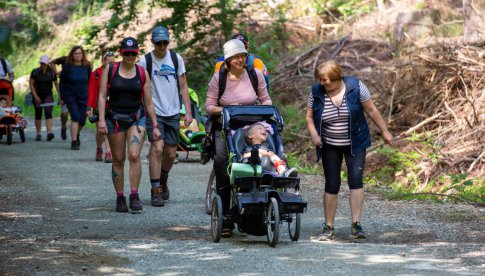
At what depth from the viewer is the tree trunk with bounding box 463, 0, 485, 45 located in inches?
661

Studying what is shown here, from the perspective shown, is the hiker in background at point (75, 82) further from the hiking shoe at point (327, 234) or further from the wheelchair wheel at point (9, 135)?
the hiking shoe at point (327, 234)

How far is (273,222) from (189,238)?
1.21m

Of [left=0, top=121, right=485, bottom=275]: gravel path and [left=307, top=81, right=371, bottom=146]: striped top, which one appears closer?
[left=0, top=121, right=485, bottom=275]: gravel path

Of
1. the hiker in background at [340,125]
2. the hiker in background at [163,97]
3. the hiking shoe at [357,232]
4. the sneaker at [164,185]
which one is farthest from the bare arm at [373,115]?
the sneaker at [164,185]

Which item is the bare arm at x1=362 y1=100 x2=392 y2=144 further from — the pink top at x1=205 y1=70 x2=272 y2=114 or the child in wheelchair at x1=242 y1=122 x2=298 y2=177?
the pink top at x1=205 y1=70 x2=272 y2=114

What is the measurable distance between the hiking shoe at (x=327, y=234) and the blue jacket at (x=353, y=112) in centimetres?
76

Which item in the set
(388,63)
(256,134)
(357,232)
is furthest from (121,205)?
(388,63)

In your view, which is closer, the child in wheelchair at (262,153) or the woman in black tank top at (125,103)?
the child in wheelchair at (262,153)

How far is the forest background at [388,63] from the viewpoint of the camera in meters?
14.2

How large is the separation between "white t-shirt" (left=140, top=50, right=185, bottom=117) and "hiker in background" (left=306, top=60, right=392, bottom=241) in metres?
2.62

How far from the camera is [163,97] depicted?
1091 cm

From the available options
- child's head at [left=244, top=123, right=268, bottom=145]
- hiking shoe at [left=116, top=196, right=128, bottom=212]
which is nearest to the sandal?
child's head at [left=244, top=123, right=268, bottom=145]

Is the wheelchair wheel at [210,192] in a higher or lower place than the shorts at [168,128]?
lower

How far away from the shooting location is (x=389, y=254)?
24.9ft
